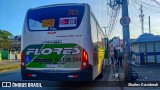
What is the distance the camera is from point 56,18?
10.2 meters

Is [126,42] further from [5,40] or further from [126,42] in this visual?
[5,40]

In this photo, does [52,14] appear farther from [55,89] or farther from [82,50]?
[55,89]

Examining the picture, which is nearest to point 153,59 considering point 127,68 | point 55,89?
point 127,68

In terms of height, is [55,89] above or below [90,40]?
below

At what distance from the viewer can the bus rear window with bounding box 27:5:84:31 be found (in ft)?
33.1

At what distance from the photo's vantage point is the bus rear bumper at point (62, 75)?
9609 mm

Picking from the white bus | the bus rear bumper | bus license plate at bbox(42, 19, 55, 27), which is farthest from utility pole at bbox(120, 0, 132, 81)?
bus license plate at bbox(42, 19, 55, 27)

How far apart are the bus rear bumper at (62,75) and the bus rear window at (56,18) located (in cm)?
163

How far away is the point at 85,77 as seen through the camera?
9.61 m

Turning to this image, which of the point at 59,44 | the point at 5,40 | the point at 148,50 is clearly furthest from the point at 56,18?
the point at 5,40

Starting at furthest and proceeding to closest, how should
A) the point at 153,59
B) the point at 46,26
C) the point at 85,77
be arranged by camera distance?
the point at 153,59
the point at 46,26
the point at 85,77

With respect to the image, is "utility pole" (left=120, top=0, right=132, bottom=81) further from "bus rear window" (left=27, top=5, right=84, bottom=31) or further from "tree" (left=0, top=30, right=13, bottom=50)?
"tree" (left=0, top=30, right=13, bottom=50)

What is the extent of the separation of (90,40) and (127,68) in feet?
14.8

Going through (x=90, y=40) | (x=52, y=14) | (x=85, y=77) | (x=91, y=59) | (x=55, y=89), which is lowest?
(x=55, y=89)
